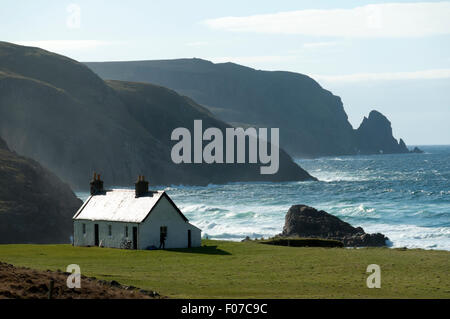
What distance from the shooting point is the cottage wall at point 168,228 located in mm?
57847

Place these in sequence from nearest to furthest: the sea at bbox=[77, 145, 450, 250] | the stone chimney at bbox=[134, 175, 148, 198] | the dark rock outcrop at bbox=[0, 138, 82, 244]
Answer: the stone chimney at bbox=[134, 175, 148, 198]
the dark rock outcrop at bbox=[0, 138, 82, 244]
the sea at bbox=[77, 145, 450, 250]

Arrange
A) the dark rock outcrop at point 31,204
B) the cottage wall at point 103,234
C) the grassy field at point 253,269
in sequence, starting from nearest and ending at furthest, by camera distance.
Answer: the grassy field at point 253,269
the cottage wall at point 103,234
the dark rock outcrop at point 31,204

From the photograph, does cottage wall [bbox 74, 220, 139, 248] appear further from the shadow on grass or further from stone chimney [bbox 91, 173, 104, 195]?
the shadow on grass

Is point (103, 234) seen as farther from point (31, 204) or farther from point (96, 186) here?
point (31, 204)

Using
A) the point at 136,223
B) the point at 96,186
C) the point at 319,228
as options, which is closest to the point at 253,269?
the point at 136,223

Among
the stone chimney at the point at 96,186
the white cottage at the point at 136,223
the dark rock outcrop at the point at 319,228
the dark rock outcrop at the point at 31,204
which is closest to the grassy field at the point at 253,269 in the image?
the white cottage at the point at 136,223

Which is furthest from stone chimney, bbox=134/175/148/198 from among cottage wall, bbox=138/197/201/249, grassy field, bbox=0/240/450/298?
grassy field, bbox=0/240/450/298

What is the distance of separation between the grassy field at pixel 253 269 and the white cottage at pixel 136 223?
2.48 metres

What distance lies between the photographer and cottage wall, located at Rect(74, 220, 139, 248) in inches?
2317

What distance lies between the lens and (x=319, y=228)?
3425 inches

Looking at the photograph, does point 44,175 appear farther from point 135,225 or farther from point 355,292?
point 355,292

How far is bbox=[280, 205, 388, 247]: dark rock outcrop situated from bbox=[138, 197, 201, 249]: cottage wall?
2611 cm

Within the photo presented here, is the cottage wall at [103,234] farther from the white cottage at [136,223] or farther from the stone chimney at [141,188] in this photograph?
the stone chimney at [141,188]
